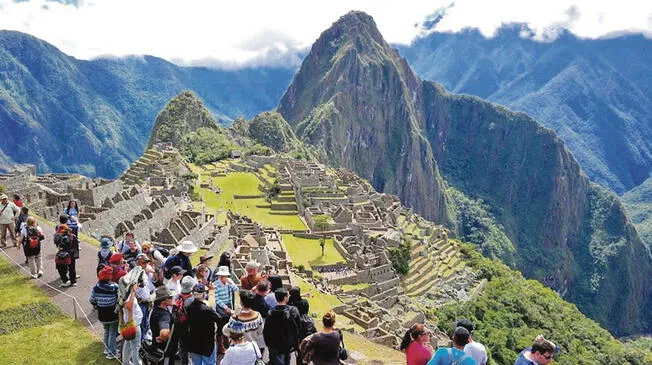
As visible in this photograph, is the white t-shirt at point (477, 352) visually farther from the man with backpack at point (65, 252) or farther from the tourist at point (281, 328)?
the man with backpack at point (65, 252)

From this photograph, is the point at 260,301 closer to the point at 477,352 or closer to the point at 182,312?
the point at 182,312

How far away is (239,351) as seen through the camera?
8.39 m

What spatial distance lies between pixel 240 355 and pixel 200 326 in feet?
3.62

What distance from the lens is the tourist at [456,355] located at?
8.21 metres

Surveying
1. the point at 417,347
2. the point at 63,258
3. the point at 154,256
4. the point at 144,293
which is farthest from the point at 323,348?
the point at 63,258

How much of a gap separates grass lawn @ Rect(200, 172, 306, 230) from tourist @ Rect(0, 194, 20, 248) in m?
26.1

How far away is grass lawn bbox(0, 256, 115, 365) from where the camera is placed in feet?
37.5

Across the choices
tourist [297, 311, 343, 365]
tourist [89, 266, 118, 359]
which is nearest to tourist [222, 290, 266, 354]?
tourist [297, 311, 343, 365]

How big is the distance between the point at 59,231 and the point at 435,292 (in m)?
42.8

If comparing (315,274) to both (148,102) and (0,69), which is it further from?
(148,102)

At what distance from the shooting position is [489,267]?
6612cm

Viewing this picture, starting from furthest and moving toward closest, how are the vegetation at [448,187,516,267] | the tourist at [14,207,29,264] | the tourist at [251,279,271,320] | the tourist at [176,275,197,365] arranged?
1. the vegetation at [448,187,516,267]
2. the tourist at [14,207,29,264]
3. the tourist at [251,279,271,320]
4. the tourist at [176,275,197,365]

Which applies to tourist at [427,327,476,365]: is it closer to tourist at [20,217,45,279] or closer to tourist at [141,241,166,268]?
tourist at [141,241,166,268]

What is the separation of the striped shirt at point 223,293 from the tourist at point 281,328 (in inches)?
56.2
